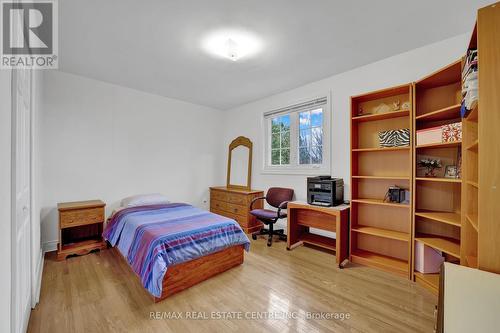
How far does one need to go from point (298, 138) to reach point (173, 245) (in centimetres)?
267

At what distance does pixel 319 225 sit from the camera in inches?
121

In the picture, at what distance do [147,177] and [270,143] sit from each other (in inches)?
95.2

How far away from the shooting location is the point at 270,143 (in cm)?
427

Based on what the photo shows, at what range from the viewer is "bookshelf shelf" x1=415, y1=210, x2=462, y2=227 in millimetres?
1944

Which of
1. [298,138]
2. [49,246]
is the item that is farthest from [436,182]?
[49,246]

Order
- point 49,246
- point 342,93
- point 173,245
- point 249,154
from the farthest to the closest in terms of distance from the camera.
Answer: point 249,154
point 342,93
point 49,246
point 173,245

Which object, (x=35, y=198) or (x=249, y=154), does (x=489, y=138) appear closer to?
(x=249, y=154)

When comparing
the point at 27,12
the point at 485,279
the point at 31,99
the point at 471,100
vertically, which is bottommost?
the point at 485,279

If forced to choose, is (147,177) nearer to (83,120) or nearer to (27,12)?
(83,120)

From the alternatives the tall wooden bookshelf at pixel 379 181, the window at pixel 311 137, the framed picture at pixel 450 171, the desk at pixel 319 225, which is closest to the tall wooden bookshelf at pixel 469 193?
the framed picture at pixel 450 171

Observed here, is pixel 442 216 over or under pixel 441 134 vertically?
under

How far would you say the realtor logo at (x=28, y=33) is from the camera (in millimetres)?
1100

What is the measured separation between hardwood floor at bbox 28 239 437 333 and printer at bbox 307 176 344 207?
0.79 metres

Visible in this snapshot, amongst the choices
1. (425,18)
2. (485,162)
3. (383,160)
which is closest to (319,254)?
(383,160)
